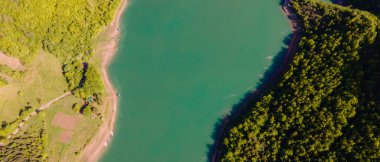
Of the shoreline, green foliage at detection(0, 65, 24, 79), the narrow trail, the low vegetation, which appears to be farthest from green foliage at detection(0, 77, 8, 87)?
the shoreline

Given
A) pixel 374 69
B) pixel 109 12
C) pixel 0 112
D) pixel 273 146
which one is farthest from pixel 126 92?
pixel 374 69

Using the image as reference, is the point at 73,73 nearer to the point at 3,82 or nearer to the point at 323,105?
the point at 3,82

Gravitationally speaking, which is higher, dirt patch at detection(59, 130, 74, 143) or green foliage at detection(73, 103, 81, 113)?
green foliage at detection(73, 103, 81, 113)

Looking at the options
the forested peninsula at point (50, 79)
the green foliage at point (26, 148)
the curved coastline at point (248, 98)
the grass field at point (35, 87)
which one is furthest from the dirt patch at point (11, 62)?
the curved coastline at point (248, 98)

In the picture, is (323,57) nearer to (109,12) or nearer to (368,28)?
(368,28)

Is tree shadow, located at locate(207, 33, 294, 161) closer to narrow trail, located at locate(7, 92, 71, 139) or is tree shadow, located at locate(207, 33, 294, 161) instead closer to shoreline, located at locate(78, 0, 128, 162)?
shoreline, located at locate(78, 0, 128, 162)

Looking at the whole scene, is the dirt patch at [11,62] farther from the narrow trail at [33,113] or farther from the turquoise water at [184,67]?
the turquoise water at [184,67]
